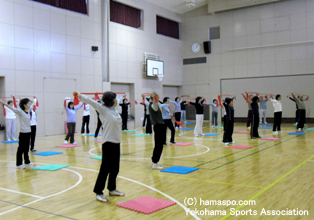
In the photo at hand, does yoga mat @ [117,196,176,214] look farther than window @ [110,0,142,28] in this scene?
No

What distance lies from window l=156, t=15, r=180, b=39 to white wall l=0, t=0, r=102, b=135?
644 centimetres

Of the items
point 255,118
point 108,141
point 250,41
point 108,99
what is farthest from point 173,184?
point 250,41

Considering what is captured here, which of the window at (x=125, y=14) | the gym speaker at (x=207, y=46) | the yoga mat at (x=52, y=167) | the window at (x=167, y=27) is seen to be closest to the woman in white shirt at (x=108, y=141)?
the yoga mat at (x=52, y=167)

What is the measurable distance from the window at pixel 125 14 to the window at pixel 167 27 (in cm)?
241

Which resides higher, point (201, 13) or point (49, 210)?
point (201, 13)

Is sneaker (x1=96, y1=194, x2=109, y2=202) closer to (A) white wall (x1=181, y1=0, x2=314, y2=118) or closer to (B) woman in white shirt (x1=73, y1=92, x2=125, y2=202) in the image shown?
(B) woman in white shirt (x1=73, y1=92, x2=125, y2=202)

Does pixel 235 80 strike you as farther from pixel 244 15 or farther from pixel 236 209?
pixel 236 209

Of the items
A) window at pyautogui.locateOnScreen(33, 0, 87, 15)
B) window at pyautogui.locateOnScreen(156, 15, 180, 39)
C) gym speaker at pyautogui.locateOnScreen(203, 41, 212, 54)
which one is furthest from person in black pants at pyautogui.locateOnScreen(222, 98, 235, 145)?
window at pyautogui.locateOnScreen(156, 15, 180, 39)

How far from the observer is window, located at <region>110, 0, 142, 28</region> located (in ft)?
68.3

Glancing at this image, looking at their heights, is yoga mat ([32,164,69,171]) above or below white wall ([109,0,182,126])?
below

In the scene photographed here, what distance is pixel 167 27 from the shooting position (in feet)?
83.1

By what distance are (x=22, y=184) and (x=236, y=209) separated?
170 inches

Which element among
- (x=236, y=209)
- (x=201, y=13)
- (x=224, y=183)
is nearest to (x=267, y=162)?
(x=224, y=183)

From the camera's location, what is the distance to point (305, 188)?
5480 millimetres
